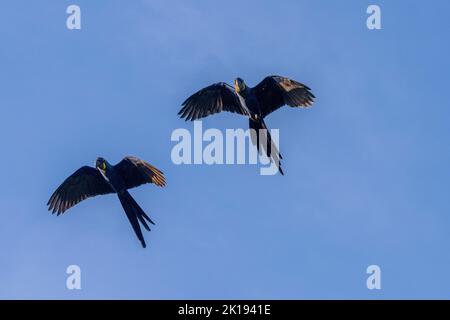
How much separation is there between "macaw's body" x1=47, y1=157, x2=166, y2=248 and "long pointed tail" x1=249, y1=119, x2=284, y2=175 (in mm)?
A: 2192

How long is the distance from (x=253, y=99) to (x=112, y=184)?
3593 mm

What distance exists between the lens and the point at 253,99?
83.4 feet

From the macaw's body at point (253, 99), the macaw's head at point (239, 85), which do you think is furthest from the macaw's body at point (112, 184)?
the macaw's head at point (239, 85)

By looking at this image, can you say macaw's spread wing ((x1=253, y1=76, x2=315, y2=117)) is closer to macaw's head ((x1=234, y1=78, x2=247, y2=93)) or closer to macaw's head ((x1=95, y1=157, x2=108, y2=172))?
macaw's head ((x1=234, y1=78, x2=247, y2=93))

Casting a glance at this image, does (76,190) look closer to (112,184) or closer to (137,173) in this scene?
(112,184)

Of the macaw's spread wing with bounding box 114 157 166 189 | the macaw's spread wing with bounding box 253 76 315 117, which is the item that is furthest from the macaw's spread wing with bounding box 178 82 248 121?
the macaw's spread wing with bounding box 114 157 166 189
